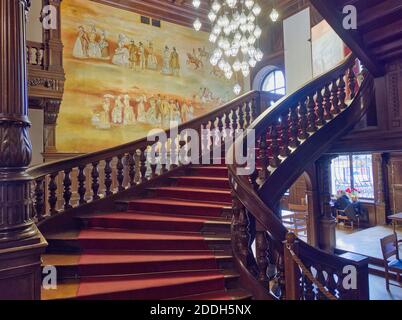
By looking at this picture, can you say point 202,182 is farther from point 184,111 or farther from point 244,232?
point 184,111

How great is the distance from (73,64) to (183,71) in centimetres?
337

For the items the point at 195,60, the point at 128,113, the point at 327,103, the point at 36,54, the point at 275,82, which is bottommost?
the point at 327,103

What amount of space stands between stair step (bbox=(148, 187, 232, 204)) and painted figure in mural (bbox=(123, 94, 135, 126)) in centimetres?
442

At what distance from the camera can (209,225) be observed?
331cm

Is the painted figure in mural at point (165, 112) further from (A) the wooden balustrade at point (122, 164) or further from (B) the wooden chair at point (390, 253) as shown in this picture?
(B) the wooden chair at point (390, 253)

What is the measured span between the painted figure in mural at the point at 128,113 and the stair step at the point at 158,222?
4.96 metres

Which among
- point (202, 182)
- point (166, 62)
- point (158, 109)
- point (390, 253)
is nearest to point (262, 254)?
point (202, 182)

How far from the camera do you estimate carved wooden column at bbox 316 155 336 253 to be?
5438 mm

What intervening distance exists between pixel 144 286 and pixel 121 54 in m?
7.23

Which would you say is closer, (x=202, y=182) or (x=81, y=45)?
(x=202, y=182)

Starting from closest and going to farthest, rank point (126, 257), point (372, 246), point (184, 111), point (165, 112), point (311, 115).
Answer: point (126, 257), point (311, 115), point (372, 246), point (165, 112), point (184, 111)
